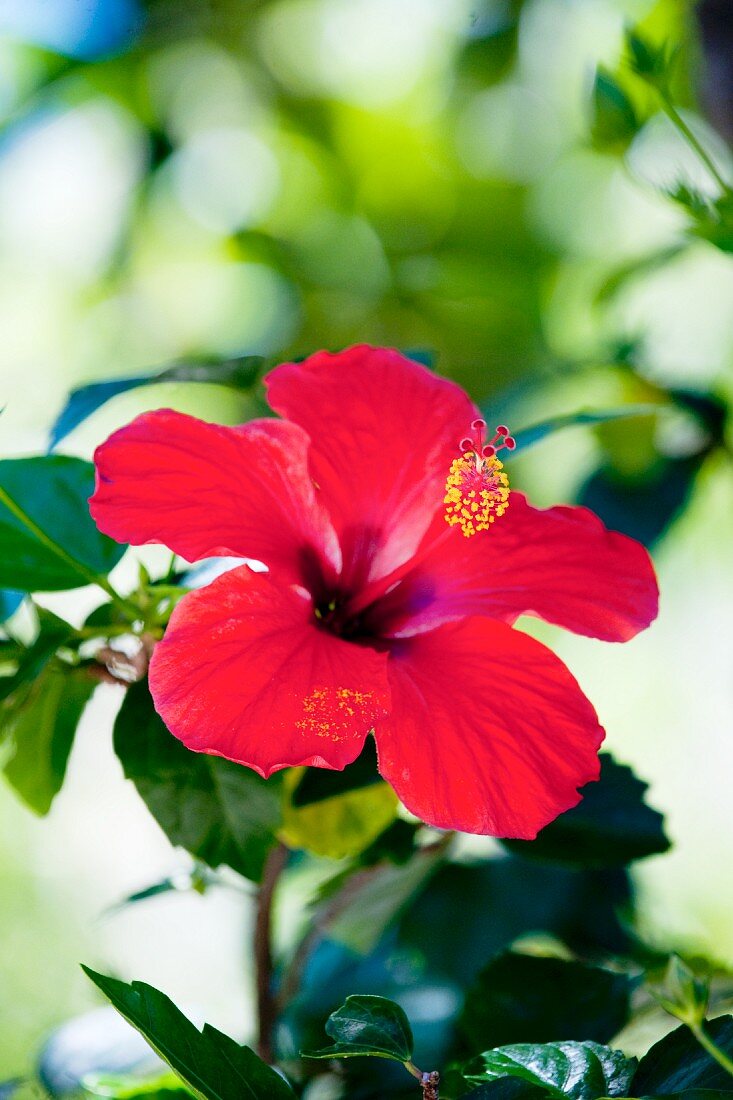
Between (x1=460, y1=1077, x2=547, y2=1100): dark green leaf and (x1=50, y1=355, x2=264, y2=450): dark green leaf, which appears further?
(x1=50, y1=355, x2=264, y2=450): dark green leaf

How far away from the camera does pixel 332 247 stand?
6.27ft

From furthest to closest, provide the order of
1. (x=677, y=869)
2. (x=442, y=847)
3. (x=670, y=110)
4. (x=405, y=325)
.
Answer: (x=405, y=325), (x=677, y=869), (x=442, y=847), (x=670, y=110)

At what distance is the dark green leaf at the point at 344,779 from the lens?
0.59 m

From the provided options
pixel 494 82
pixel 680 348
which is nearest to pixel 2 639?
pixel 680 348

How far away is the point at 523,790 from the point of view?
19.9 inches

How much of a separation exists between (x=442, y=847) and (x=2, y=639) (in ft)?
1.15

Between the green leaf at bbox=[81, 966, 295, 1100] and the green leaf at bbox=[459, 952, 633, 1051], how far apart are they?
0.19 metres

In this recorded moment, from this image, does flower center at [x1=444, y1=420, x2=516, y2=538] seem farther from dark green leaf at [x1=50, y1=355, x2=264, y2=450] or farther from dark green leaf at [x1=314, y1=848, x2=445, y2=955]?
dark green leaf at [x1=314, y1=848, x2=445, y2=955]

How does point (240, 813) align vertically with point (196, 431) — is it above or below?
below

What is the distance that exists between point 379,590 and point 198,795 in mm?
147

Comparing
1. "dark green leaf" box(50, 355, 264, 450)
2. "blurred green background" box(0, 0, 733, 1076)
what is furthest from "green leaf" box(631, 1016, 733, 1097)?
"blurred green background" box(0, 0, 733, 1076)

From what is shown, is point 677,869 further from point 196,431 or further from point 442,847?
point 196,431

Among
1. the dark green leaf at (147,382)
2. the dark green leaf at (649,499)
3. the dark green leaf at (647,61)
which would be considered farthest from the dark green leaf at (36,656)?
the dark green leaf at (649,499)

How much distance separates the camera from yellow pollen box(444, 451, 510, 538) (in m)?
0.56
